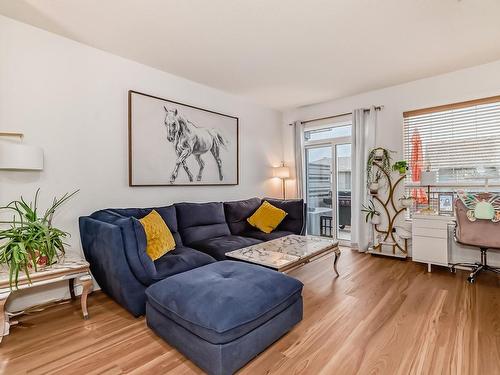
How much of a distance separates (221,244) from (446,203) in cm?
317

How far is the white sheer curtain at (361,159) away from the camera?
422 cm

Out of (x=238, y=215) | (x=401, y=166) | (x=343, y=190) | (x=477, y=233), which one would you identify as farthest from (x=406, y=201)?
(x=238, y=215)

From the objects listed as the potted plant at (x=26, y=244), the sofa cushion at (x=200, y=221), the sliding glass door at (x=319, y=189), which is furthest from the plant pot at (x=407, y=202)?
the potted plant at (x=26, y=244)

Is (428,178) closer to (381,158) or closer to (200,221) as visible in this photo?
(381,158)

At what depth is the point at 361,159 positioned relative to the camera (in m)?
4.27

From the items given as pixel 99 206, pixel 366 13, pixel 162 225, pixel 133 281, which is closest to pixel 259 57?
pixel 366 13

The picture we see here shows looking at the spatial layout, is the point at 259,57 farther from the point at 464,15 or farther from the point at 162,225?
the point at 162,225

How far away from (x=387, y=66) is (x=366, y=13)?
1308mm

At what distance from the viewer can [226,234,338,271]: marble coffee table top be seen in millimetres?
2406

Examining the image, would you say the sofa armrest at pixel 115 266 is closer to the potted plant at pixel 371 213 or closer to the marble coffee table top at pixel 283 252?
the marble coffee table top at pixel 283 252

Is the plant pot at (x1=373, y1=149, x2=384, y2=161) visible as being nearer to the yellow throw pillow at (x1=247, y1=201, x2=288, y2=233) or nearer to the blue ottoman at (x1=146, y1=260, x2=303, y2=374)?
the yellow throw pillow at (x1=247, y1=201, x2=288, y2=233)

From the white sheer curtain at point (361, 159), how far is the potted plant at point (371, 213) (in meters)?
0.07

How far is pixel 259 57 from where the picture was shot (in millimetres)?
3068

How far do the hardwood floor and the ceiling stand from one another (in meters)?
2.59
